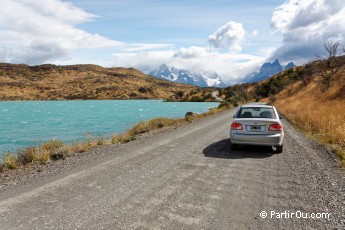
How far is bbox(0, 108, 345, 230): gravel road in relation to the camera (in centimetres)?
565

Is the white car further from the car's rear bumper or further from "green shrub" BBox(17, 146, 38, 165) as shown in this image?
"green shrub" BBox(17, 146, 38, 165)

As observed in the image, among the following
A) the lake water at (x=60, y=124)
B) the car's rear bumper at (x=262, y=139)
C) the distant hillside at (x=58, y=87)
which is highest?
the distant hillside at (x=58, y=87)

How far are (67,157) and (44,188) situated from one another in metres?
5.07

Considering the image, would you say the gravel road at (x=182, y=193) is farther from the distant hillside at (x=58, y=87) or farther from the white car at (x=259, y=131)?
the distant hillside at (x=58, y=87)

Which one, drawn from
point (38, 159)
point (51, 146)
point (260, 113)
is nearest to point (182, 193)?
point (260, 113)

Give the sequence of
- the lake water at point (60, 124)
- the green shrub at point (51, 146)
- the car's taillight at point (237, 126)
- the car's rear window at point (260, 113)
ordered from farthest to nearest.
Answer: the lake water at point (60, 124)
the green shrub at point (51, 146)
the car's rear window at point (260, 113)
the car's taillight at point (237, 126)

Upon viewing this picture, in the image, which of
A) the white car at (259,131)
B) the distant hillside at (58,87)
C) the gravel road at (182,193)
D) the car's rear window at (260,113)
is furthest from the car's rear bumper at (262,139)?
the distant hillside at (58,87)

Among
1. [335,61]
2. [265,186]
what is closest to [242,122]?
[265,186]

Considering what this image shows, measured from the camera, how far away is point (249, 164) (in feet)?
33.9

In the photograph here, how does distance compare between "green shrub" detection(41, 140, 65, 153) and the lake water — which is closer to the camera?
"green shrub" detection(41, 140, 65, 153)

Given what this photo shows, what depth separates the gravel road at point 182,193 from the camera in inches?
223

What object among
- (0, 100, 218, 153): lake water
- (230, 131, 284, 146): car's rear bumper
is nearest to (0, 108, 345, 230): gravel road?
(230, 131, 284, 146): car's rear bumper

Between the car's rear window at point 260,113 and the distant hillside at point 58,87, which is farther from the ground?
the distant hillside at point 58,87

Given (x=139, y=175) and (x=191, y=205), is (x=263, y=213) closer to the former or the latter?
(x=191, y=205)
